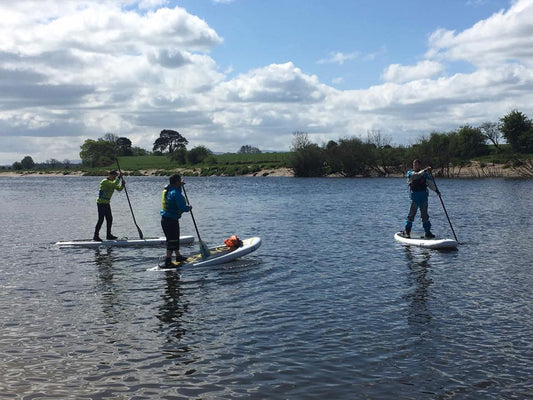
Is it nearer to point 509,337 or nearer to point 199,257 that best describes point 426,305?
point 509,337

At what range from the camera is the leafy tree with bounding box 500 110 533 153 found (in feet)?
319

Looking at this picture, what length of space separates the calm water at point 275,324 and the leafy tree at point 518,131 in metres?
87.1

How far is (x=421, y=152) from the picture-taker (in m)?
89.6

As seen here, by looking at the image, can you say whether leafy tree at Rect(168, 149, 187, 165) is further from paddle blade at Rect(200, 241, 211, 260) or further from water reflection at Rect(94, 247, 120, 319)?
paddle blade at Rect(200, 241, 211, 260)

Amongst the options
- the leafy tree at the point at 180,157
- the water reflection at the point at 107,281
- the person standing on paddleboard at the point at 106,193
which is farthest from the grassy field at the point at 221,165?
the water reflection at the point at 107,281

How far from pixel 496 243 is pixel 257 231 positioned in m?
10.5

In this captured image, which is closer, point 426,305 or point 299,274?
point 426,305

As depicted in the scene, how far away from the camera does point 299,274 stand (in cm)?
1445

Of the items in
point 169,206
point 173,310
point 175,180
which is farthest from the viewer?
point 169,206

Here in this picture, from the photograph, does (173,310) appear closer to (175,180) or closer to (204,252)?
(175,180)

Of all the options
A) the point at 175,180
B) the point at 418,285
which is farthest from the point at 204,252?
the point at 418,285

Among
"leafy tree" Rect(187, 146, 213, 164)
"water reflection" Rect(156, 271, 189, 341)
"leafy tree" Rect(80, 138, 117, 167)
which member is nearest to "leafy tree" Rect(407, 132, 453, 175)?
"leafy tree" Rect(187, 146, 213, 164)

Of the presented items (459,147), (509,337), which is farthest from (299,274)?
(459,147)

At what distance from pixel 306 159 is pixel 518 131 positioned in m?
40.2
